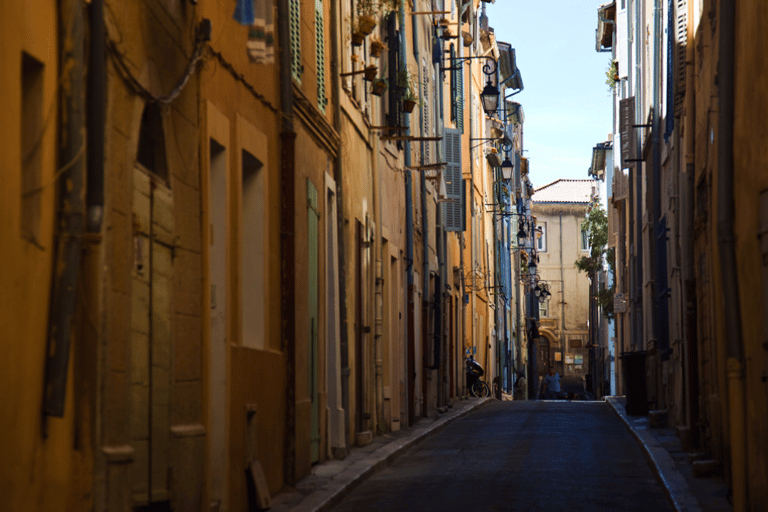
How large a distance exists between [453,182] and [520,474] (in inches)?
681

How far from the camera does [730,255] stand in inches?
371

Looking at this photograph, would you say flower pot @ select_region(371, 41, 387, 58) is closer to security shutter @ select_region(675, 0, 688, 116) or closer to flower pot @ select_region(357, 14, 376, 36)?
flower pot @ select_region(357, 14, 376, 36)

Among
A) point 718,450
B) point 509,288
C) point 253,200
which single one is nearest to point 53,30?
point 253,200

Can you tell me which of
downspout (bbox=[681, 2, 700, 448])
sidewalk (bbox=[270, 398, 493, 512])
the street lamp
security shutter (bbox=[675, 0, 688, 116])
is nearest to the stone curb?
downspout (bbox=[681, 2, 700, 448])

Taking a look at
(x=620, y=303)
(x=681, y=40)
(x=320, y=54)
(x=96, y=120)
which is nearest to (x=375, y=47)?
(x=320, y=54)

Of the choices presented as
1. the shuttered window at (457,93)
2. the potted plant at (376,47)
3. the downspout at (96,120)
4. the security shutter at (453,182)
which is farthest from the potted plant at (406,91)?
the downspout at (96,120)

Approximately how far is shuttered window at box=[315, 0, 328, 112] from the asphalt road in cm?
435

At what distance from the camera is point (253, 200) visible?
11.0 m

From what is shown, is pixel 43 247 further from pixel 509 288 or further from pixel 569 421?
pixel 509 288

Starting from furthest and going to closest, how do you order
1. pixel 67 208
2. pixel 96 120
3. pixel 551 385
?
pixel 551 385 < pixel 96 120 < pixel 67 208

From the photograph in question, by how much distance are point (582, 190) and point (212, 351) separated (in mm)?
70560

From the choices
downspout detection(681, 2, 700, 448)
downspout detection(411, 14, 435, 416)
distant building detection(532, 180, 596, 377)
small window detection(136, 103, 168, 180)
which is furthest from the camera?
distant building detection(532, 180, 596, 377)

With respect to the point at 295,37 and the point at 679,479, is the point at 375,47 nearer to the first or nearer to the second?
the point at 295,37

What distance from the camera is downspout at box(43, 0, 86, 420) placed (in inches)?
228
